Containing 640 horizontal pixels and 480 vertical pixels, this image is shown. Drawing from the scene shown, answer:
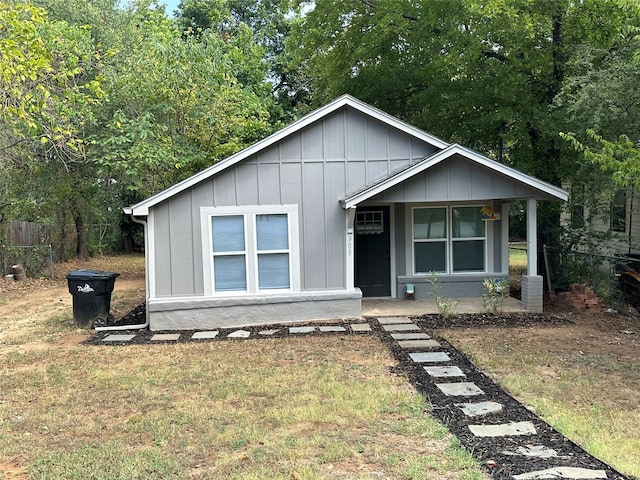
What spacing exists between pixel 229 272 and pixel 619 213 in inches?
422

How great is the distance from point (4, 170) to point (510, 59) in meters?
13.4

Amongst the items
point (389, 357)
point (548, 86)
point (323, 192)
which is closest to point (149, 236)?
point (323, 192)

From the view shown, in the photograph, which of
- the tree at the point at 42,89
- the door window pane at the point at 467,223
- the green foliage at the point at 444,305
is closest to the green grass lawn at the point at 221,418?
the green foliage at the point at 444,305

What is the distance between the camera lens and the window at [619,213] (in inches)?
519

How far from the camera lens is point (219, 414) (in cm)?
512

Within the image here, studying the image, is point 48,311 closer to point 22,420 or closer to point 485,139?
point 22,420

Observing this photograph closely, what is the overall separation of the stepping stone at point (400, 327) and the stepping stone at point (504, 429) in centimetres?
399

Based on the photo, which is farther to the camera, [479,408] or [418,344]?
[418,344]

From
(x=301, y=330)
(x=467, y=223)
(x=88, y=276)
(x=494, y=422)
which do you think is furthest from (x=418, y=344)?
(x=88, y=276)

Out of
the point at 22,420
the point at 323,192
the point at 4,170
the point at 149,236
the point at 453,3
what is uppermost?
the point at 453,3

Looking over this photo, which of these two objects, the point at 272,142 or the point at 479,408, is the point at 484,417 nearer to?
the point at 479,408

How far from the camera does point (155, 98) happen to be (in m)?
13.0

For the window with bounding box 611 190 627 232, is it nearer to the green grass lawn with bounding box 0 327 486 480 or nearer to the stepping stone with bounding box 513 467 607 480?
the green grass lawn with bounding box 0 327 486 480

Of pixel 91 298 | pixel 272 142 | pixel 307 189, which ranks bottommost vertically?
pixel 91 298
